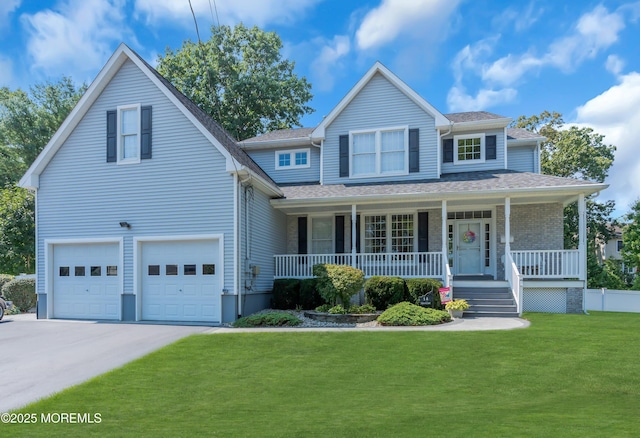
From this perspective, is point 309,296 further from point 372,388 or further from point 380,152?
point 372,388

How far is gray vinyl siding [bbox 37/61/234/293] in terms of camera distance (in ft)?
44.4

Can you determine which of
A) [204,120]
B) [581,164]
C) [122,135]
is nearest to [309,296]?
[204,120]

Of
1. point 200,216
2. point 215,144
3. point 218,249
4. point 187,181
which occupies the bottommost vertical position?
point 218,249

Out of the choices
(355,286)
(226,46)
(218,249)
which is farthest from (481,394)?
(226,46)

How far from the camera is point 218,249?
1339cm

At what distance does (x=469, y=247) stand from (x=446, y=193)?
139 inches

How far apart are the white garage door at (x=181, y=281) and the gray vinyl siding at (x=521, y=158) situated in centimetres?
1271

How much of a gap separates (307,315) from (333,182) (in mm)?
6273

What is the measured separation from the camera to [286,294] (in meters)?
15.0

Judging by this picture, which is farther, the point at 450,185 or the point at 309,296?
the point at 450,185

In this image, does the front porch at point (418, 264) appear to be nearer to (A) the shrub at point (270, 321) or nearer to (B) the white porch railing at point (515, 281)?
(B) the white porch railing at point (515, 281)

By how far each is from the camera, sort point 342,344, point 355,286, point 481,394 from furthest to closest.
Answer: point 355,286, point 342,344, point 481,394

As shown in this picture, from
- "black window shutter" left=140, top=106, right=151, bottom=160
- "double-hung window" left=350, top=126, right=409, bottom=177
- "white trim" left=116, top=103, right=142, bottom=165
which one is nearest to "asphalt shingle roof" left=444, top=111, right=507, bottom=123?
"double-hung window" left=350, top=126, right=409, bottom=177

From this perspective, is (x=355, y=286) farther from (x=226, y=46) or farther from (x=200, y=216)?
(x=226, y=46)
